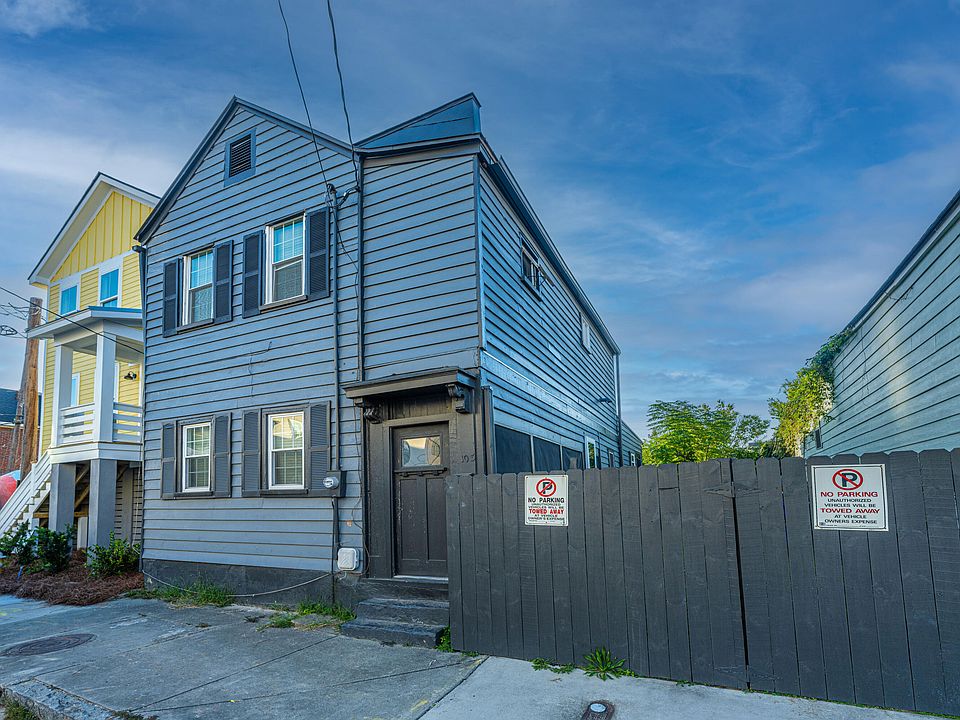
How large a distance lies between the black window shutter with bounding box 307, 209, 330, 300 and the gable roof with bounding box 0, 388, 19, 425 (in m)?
28.0

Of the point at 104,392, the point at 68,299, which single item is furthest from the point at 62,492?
the point at 68,299

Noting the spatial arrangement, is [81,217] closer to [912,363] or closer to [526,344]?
[526,344]

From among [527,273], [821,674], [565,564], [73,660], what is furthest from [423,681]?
[527,273]

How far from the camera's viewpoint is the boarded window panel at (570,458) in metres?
11.2

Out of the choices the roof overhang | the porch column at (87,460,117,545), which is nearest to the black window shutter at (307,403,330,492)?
the porch column at (87,460,117,545)

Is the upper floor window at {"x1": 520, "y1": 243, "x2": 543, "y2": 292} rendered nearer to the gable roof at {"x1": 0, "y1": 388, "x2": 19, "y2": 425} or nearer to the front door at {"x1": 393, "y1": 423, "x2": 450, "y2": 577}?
the front door at {"x1": 393, "y1": 423, "x2": 450, "y2": 577}

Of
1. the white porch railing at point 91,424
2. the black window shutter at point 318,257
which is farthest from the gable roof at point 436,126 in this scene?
the white porch railing at point 91,424

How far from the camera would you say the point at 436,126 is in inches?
323

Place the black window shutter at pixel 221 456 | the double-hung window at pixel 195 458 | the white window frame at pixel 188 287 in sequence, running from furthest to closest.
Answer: the white window frame at pixel 188 287
the double-hung window at pixel 195 458
the black window shutter at pixel 221 456

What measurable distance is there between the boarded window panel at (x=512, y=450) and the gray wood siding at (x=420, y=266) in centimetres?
107

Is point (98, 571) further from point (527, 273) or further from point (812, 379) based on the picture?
point (812, 379)

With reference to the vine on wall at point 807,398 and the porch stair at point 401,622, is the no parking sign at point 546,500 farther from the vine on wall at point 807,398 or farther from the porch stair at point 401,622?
the vine on wall at point 807,398

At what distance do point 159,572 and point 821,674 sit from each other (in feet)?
31.1

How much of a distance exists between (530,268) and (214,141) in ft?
18.8
